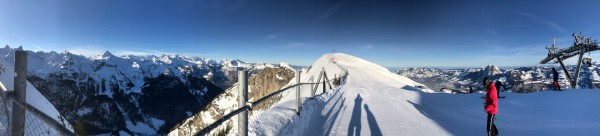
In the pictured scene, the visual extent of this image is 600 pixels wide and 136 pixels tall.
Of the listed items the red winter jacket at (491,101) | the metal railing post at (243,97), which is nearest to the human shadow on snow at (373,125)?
the red winter jacket at (491,101)

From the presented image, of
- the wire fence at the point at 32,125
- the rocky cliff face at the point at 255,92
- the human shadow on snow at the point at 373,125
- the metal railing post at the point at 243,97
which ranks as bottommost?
the rocky cliff face at the point at 255,92

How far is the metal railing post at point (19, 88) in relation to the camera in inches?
146

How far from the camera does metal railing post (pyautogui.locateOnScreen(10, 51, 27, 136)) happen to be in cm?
370

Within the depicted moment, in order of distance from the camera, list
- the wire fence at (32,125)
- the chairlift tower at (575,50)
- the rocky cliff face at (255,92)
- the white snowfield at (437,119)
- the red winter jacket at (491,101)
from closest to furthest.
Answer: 1. the wire fence at (32,125)
2. the white snowfield at (437,119)
3. the red winter jacket at (491,101)
4. the chairlift tower at (575,50)
5. the rocky cliff face at (255,92)

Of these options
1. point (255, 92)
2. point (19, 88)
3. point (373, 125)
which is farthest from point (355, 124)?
point (255, 92)

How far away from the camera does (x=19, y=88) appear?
154 inches

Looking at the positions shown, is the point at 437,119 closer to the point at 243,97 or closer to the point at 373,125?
the point at 373,125

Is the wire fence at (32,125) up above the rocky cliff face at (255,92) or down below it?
above

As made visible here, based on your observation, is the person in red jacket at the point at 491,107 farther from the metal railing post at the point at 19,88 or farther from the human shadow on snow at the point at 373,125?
the metal railing post at the point at 19,88

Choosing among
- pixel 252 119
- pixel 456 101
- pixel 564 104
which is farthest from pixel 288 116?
pixel 456 101

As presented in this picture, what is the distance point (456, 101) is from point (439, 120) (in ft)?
28.3

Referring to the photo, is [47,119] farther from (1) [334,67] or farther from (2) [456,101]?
(1) [334,67]

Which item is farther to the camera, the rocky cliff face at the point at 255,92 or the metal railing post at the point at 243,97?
the rocky cliff face at the point at 255,92

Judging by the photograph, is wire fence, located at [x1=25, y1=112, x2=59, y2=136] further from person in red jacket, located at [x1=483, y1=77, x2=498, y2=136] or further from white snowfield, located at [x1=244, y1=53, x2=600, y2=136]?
person in red jacket, located at [x1=483, y1=77, x2=498, y2=136]
